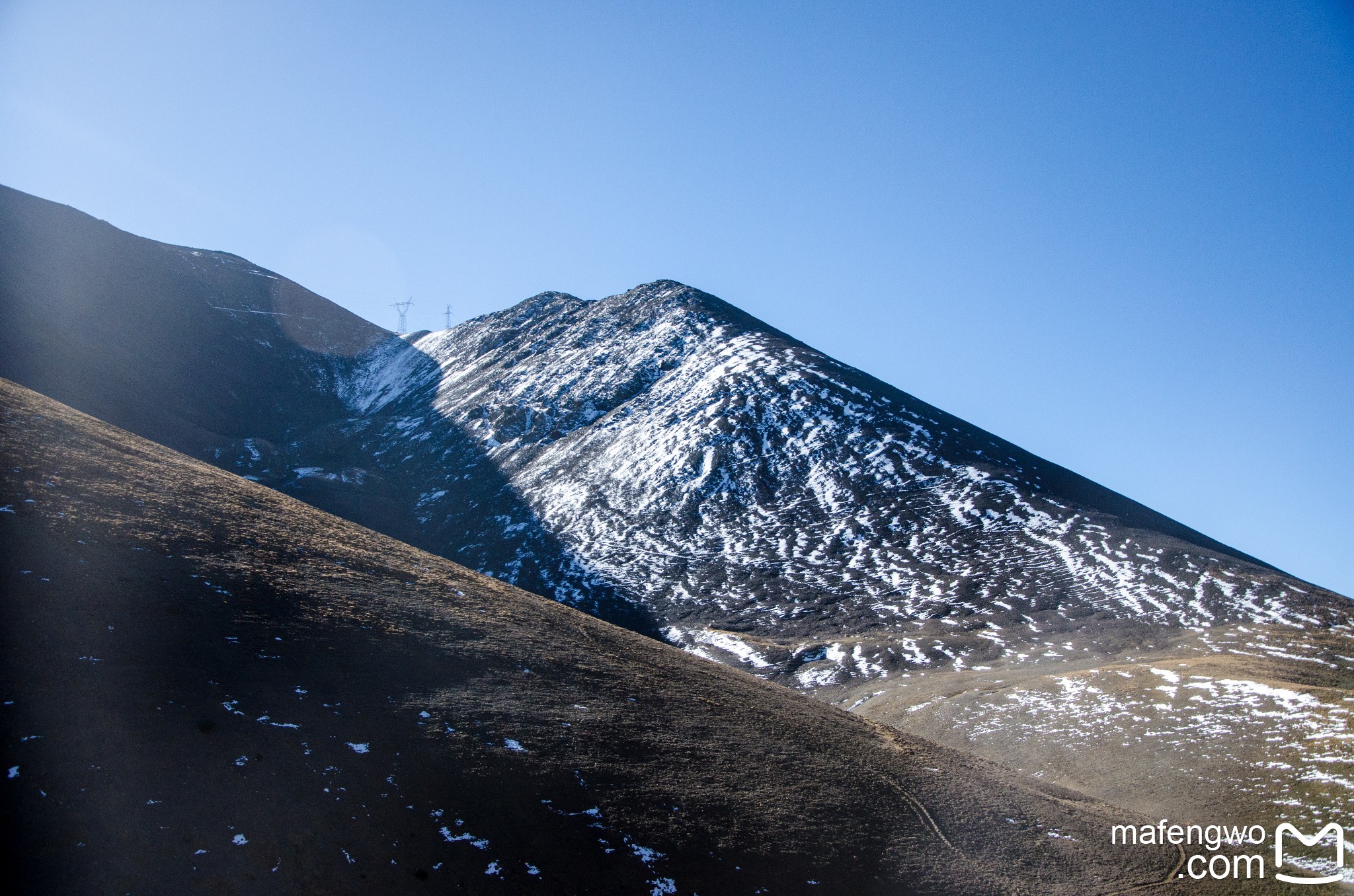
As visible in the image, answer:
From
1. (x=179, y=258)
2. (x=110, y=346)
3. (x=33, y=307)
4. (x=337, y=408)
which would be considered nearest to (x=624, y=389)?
(x=337, y=408)

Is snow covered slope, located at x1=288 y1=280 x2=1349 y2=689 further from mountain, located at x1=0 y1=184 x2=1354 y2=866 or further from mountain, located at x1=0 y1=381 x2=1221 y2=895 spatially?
mountain, located at x1=0 y1=381 x2=1221 y2=895

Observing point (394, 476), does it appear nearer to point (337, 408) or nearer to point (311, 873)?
point (337, 408)

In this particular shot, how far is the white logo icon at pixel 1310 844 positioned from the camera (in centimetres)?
1603

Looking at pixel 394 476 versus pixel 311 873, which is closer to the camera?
pixel 311 873

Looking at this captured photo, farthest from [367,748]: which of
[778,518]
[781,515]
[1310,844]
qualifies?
[781,515]

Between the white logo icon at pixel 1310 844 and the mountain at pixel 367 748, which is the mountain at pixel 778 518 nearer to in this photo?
the white logo icon at pixel 1310 844

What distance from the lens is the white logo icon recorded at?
16031 mm

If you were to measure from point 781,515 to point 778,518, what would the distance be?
1.74 feet

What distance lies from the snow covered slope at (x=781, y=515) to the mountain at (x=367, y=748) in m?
28.2

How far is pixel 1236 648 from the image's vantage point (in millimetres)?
39812

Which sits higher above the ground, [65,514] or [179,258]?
[179,258]

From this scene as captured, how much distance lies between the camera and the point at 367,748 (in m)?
13.0

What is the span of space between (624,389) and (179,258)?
9938 cm

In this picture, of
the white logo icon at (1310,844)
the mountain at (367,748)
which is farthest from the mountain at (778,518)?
the mountain at (367,748)
